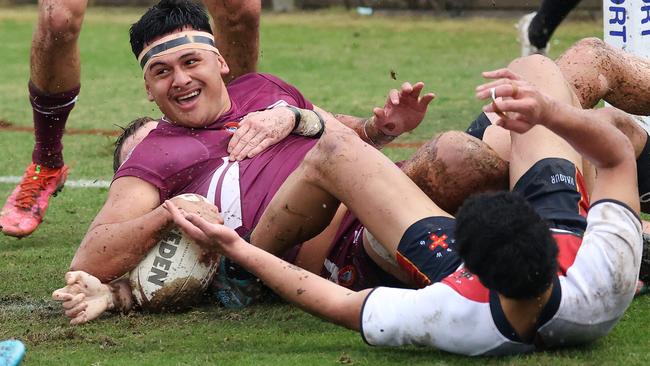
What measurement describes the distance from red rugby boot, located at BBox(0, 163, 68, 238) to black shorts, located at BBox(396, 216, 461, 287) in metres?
2.58

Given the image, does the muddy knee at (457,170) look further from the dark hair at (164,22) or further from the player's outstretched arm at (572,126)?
the dark hair at (164,22)

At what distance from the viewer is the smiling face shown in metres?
4.80

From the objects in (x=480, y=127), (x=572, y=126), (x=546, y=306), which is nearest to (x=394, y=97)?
(x=480, y=127)

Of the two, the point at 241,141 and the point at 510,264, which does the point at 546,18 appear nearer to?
the point at 241,141

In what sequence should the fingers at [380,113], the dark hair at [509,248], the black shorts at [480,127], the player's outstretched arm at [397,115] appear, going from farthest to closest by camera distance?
1. the fingers at [380,113]
2. the player's outstretched arm at [397,115]
3. the black shorts at [480,127]
4. the dark hair at [509,248]

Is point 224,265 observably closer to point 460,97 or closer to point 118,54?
point 460,97

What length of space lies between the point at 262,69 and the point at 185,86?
7.44 metres

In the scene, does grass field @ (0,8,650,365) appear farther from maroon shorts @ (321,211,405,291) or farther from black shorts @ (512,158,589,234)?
black shorts @ (512,158,589,234)

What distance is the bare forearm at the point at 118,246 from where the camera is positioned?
424cm

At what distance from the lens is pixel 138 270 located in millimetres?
4316

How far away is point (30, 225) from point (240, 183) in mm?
1630

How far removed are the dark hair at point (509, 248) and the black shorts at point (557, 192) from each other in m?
0.55

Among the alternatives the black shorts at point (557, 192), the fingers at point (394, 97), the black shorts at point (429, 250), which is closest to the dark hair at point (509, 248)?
the black shorts at point (429, 250)

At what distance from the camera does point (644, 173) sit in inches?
179
